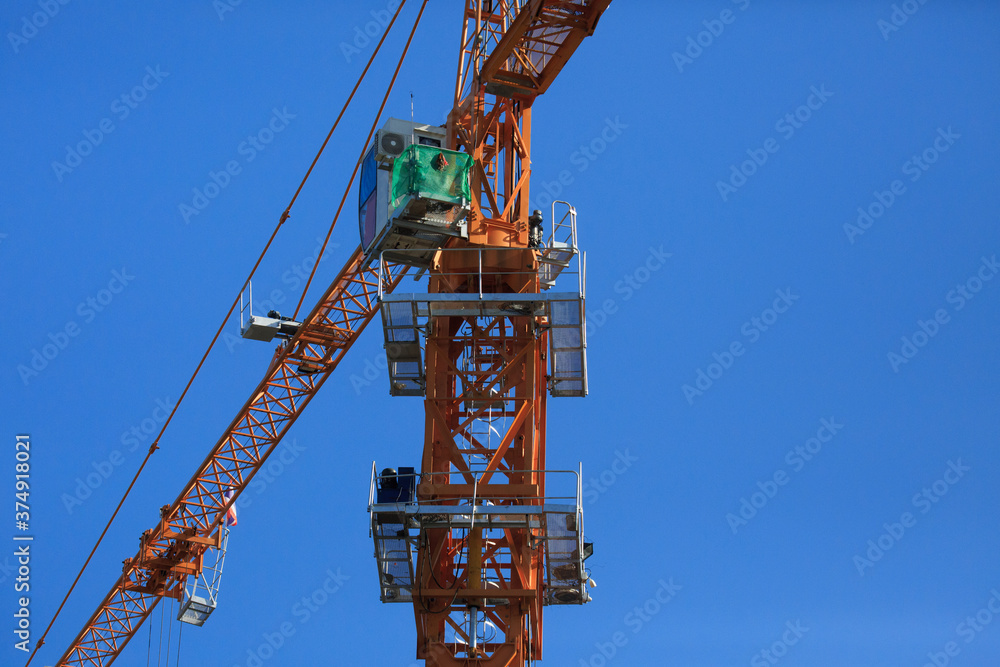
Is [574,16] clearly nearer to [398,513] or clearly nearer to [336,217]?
[398,513]

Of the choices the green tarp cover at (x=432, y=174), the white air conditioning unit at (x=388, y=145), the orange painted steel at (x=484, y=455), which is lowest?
the orange painted steel at (x=484, y=455)

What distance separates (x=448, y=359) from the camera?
111ft

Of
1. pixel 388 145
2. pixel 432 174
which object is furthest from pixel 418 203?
pixel 388 145

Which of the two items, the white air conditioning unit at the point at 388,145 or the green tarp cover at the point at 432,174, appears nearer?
the green tarp cover at the point at 432,174

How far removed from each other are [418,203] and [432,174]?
73 centimetres

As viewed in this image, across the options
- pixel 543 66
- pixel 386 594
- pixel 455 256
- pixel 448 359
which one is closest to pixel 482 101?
pixel 543 66

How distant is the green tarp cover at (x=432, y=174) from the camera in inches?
1319

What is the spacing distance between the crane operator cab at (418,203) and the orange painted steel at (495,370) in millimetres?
743

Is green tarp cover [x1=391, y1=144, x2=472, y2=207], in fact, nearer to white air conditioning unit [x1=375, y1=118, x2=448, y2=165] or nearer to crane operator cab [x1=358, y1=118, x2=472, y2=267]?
crane operator cab [x1=358, y1=118, x2=472, y2=267]

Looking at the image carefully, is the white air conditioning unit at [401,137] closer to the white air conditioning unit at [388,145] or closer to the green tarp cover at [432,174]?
the white air conditioning unit at [388,145]

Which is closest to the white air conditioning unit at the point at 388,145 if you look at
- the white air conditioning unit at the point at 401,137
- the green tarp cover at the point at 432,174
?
the white air conditioning unit at the point at 401,137

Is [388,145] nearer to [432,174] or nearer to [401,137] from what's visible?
[401,137]

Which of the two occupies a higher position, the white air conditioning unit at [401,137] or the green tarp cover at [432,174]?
the white air conditioning unit at [401,137]

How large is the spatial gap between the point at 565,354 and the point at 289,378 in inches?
938
